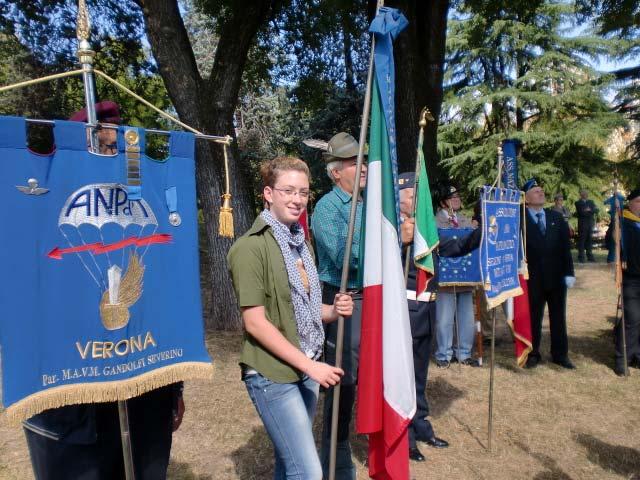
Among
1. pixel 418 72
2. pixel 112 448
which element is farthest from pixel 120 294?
pixel 418 72

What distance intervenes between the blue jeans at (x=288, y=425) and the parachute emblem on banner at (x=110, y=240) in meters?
0.63

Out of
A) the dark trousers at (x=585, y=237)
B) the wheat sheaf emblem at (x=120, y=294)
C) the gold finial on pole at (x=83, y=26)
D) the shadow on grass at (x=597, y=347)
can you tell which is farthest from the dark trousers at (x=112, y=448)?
the dark trousers at (x=585, y=237)

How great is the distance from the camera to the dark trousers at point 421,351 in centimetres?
364

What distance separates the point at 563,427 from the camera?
442 centimetres

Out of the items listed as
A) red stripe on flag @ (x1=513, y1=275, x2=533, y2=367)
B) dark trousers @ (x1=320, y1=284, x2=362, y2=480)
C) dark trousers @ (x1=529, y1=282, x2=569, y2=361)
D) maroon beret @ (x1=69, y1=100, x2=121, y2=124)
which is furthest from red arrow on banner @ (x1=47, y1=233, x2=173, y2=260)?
dark trousers @ (x1=529, y1=282, x2=569, y2=361)

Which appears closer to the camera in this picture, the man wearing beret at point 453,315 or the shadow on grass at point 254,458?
the shadow on grass at point 254,458

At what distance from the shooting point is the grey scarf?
2.23 metres

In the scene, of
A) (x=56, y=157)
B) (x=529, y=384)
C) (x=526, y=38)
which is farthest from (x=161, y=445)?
(x=526, y=38)

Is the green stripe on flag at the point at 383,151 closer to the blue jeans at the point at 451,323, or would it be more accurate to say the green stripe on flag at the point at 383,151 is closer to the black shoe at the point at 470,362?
the blue jeans at the point at 451,323

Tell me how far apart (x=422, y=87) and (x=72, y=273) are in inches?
241

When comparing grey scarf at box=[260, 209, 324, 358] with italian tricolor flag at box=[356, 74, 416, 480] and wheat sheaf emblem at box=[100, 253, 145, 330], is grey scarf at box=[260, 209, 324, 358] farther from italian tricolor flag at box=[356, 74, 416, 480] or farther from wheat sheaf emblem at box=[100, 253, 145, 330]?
wheat sheaf emblem at box=[100, 253, 145, 330]

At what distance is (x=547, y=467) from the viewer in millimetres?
Answer: 3740

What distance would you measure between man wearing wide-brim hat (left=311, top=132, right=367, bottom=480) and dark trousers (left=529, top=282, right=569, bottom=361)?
392cm

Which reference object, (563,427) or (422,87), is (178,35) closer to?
(422,87)
